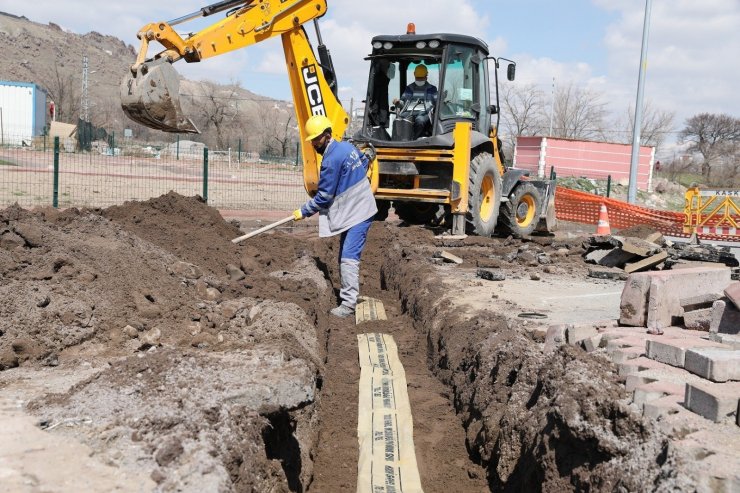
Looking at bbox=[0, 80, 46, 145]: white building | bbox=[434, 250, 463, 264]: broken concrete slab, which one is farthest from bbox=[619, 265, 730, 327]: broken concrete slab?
bbox=[0, 80, 46, 145]: white building

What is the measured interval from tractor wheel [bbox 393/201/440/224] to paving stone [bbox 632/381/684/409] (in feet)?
30.9

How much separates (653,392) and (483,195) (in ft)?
29.5

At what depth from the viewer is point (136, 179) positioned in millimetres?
19141

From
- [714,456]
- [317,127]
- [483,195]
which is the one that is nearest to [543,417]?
[714,456]

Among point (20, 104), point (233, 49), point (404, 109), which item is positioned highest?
point (20, 104)

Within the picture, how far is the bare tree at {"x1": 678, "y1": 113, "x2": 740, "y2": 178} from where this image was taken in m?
50.0

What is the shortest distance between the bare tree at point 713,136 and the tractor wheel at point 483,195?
41342mm

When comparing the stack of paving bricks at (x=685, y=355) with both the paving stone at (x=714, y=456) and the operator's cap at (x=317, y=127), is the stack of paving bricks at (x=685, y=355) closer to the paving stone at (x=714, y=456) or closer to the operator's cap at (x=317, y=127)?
the paving stone at (x=714, y=456)

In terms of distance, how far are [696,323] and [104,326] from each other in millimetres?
4409

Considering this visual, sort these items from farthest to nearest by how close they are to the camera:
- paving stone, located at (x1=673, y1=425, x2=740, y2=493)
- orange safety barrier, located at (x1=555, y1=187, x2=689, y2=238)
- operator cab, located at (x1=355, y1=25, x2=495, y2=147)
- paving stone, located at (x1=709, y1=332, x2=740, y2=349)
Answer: orange safety barrier, located at (x1=555, y1=187, x2=689, y2=238)
operator cab, located at (x1=355, y1=25, x2=495, y2=147)
paving stone, located at (x1=709, y1=332, x2=740, y2=349)
paving stone, located at (x1=673, y1=425, x2=740, y2=493)

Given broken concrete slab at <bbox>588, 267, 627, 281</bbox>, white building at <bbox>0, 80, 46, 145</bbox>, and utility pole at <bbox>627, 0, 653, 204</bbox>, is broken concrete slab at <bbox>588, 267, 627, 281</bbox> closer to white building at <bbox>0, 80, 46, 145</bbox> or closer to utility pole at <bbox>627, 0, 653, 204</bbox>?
utility pole at <bbox>627, 0, 653, 204</bbox>

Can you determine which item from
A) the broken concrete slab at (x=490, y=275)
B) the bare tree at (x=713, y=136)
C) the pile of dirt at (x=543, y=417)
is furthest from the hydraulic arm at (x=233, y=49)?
the bare tree at (x=713, y=136)

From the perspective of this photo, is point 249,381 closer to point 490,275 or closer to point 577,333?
point 577,333

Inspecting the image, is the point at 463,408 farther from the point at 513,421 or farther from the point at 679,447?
the point at 679,447
